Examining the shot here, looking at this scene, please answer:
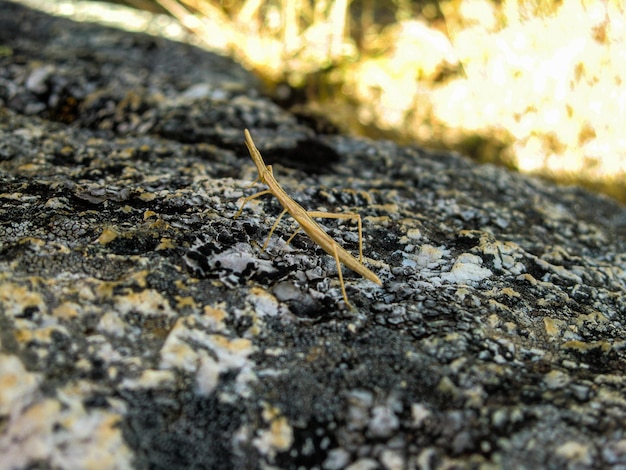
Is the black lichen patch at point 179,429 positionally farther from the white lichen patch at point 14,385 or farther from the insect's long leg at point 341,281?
the insect's long leg at point 341,281

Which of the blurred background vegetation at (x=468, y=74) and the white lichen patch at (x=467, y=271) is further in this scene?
the blurred background vegetation at (x=468, y=74)

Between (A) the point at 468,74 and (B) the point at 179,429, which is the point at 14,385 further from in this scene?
(A) the point at 468,74

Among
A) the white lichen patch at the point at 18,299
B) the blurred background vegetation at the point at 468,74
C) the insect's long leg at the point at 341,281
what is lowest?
the white lichen patch at the point at 18,299

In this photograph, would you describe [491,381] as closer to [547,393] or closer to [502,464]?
[547,393]

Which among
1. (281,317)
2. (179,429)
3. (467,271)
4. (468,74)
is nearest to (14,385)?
(179,429)

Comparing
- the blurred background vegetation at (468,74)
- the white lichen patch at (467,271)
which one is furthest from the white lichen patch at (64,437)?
the blurred background vegetation at (468,74)

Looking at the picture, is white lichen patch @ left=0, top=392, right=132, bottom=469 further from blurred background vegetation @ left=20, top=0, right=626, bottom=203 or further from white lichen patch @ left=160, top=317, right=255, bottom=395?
blurred background vegetation @ left=20, top=0, right=626, bottom=203

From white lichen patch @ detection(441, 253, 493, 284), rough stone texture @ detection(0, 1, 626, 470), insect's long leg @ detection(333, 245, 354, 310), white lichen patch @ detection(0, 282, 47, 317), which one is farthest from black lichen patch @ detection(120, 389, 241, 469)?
white lichen patch @ detection(441, 253, 493, 284)
